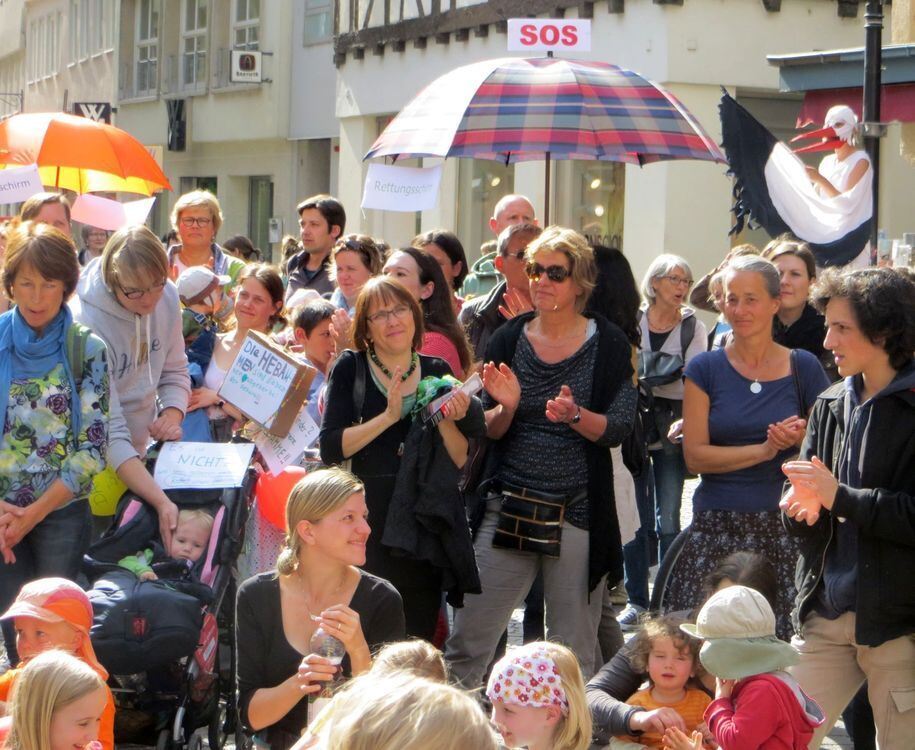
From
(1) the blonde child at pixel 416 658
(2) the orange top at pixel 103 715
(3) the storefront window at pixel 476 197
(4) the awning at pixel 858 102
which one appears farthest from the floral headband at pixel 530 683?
(3) the storefront window at pixel 476 197

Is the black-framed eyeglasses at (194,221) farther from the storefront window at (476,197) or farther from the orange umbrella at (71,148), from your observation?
the storefront window at (476,197)

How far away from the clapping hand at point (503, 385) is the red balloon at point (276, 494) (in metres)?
0.90

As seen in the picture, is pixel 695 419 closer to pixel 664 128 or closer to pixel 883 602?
pixel 883 602

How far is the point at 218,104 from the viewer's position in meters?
30.4

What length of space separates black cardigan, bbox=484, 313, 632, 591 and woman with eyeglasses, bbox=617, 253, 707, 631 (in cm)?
223

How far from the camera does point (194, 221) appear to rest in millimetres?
8953

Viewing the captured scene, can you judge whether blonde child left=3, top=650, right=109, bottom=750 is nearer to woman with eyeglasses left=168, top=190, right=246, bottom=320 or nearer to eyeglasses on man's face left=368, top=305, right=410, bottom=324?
eyeglasses on man's face left=368, top=305, right=410, bottom=324

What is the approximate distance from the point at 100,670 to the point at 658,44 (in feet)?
45.1

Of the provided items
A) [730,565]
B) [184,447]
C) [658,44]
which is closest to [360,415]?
[184,447]

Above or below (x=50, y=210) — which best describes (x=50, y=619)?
below

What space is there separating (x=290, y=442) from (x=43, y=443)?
1.24 m

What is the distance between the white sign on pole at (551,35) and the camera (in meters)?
8.66

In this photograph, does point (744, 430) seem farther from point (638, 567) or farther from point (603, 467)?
point (638, 567)

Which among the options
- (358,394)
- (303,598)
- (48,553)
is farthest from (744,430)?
(48,553)
